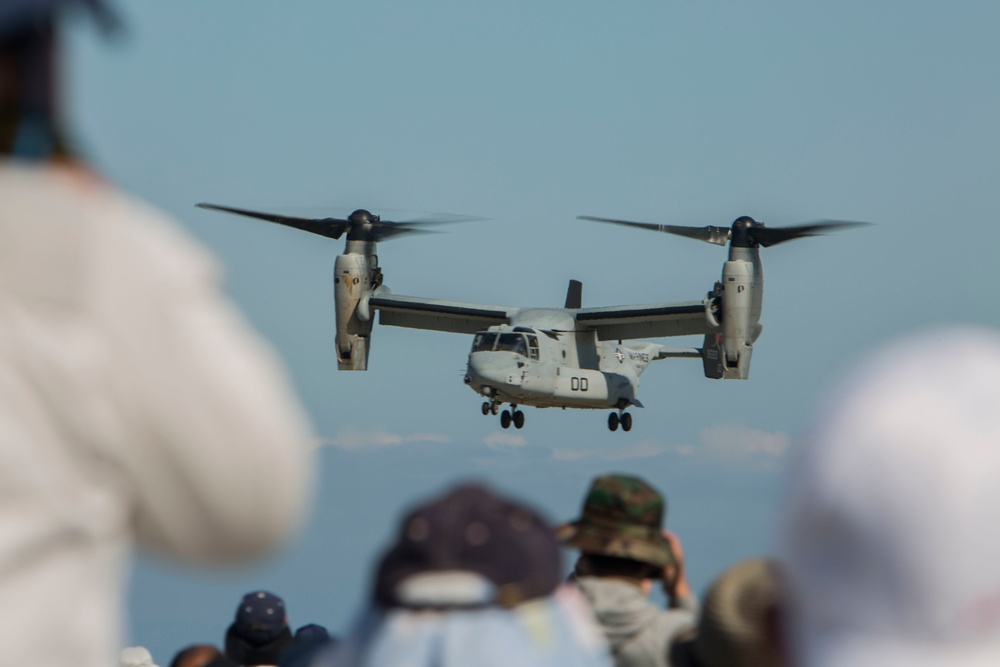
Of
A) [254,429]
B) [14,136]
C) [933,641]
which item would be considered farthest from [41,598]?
[933,641]

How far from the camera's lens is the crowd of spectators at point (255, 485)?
5.05 feet

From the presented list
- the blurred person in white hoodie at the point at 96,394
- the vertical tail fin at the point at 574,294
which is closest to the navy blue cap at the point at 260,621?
the blurred person in white hoodie at the point at 96,394

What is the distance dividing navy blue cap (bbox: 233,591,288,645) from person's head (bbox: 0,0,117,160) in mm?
4155

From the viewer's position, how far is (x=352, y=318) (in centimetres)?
3906

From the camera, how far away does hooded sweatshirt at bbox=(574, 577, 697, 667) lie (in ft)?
13.2

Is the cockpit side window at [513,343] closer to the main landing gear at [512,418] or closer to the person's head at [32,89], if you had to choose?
the main landing gear at [512,418]

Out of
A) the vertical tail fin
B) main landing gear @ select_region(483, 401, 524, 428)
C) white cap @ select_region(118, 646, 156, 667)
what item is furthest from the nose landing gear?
white cap @ select_region(118, 646, 156, 667)

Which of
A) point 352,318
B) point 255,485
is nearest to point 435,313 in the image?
point 352,318

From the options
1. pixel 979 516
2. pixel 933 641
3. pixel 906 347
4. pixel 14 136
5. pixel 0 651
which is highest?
pixel 14 136

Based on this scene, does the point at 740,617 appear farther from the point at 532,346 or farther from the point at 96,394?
the point at 532,346

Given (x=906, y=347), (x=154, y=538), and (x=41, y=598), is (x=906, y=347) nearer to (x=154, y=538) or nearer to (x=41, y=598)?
(x=154, y=538)

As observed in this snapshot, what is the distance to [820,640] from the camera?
1673 millimetres

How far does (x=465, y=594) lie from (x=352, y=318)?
3701 cm

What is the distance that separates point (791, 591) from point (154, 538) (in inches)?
32.0
